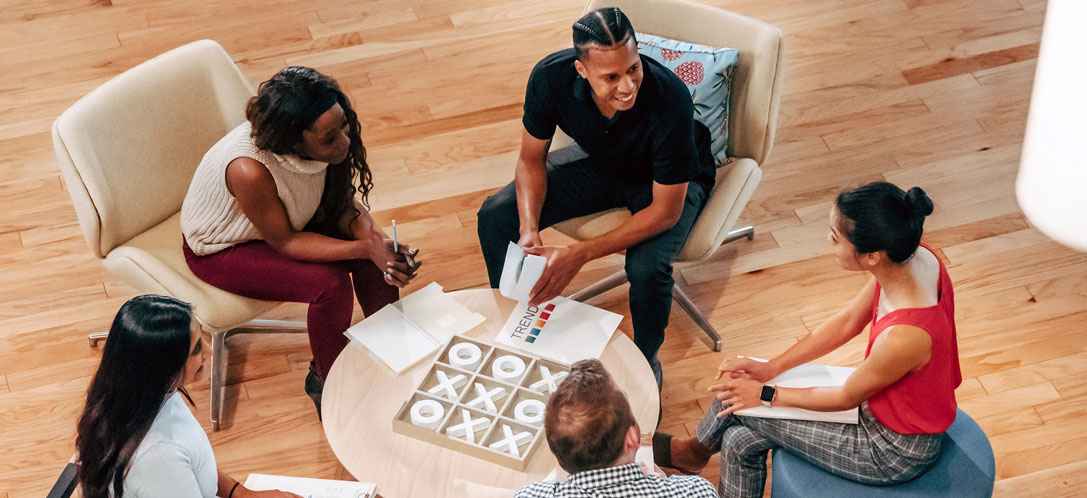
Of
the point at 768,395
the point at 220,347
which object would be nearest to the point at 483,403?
the point at 768,395

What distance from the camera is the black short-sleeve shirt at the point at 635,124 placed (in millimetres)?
2766

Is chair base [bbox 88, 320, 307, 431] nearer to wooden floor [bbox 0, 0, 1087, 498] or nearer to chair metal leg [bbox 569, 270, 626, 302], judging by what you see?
wooden floor [bbox 0, 0, 1087, 498]

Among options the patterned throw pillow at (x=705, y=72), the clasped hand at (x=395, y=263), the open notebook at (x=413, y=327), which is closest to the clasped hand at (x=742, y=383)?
the open notebook at (x=413, y=327)

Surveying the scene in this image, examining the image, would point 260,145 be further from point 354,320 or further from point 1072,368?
point 1072,368

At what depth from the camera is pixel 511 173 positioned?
12.7 ft

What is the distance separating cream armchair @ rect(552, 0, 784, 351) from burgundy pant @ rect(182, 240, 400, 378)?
712 millimetres

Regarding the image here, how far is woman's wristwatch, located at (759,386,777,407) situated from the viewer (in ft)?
8.02

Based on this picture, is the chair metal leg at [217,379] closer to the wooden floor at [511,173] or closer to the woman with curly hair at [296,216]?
the wooden floor at [511,173]

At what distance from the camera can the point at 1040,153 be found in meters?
2.85

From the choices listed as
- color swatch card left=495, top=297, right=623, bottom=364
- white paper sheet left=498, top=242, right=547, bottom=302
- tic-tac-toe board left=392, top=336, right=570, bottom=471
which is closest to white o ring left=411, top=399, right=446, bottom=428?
tic-tac-toe board left=392, top=336, right=570, bottom=471

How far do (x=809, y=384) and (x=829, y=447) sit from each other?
0.56 feet

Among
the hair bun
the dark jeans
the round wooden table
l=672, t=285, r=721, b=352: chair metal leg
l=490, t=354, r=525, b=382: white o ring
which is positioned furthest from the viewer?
l=672, t=285, r=721, b=352: chair metal leg

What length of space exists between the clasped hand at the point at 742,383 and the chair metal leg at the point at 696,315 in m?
0.68

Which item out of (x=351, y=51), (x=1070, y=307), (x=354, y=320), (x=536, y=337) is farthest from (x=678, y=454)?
(x=351, y=51)
